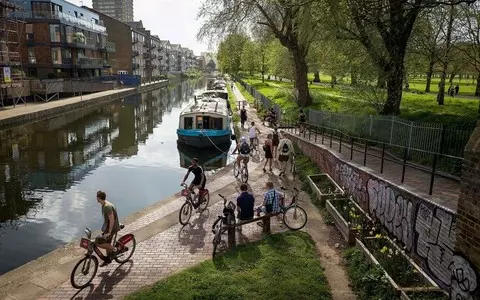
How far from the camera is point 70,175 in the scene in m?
19.8

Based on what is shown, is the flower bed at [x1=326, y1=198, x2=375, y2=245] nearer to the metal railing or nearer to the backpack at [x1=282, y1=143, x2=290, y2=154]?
the metal railing

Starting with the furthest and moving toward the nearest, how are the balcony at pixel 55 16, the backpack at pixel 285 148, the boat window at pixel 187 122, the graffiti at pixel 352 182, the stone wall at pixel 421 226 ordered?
1. the balcony at pixel 55 16
2. the boat window at pixel 187 122
3. the backpack at pixel 285 148
4. the graffiti at pixel 352 182
5. the stone wall at pixel 421 226

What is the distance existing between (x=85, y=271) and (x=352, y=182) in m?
8.03

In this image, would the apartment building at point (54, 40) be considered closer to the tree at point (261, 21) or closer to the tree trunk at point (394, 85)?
the tree at point (261, 21)

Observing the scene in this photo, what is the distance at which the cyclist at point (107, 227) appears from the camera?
8453mm

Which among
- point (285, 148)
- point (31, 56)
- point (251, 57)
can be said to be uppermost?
point (251, 57)

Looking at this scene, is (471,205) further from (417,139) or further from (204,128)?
(204,128)

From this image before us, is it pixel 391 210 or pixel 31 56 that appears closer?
pixel 391 210

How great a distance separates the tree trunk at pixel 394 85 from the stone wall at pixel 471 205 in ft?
45.5

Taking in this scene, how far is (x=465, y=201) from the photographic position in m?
5.48

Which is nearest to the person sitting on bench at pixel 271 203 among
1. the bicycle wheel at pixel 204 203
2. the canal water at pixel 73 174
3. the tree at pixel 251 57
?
the bicycle wheel at pixel 204 203

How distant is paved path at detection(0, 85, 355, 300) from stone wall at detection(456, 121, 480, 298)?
8.93ft

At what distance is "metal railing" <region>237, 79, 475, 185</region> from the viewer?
431 inches

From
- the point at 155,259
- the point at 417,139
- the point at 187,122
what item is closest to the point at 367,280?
the point at 155,259
